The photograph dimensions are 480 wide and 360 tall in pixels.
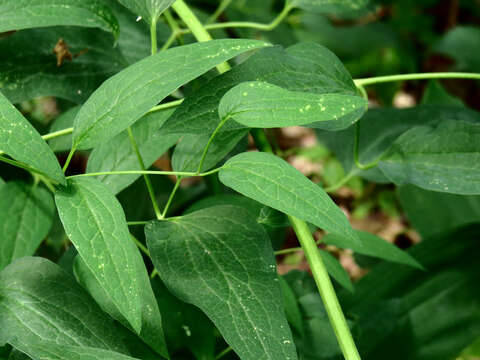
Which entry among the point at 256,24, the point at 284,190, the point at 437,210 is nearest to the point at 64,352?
the point at 284,190

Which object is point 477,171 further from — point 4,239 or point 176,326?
Answer: point 4,239

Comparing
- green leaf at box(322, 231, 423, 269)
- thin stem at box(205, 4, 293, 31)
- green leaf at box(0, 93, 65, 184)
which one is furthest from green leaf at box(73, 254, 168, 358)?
thin stem at box(205, 4, 293, 31)

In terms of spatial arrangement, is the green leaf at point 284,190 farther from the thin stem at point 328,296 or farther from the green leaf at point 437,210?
the green leaf at point 437,210

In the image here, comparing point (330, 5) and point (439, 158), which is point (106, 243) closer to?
point (439, 158)

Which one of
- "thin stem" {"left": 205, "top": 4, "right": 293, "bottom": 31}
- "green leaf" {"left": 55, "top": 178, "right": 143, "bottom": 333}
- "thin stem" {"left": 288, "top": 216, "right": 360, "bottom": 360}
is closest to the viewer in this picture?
"green leaf" {"left": 55, "top": 178, "right": 143, "bottom": 333}

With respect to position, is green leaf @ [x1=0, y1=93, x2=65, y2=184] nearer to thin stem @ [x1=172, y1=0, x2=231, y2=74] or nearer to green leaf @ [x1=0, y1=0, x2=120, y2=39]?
green leaf @ [x1=0, y1=0, x2=120, y2=39]

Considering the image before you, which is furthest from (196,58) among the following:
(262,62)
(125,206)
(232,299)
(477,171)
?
(125,206)

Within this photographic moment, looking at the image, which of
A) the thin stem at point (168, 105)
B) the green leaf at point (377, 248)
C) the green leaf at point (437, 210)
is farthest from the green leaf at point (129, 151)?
the green leaf at point (437, 210)
